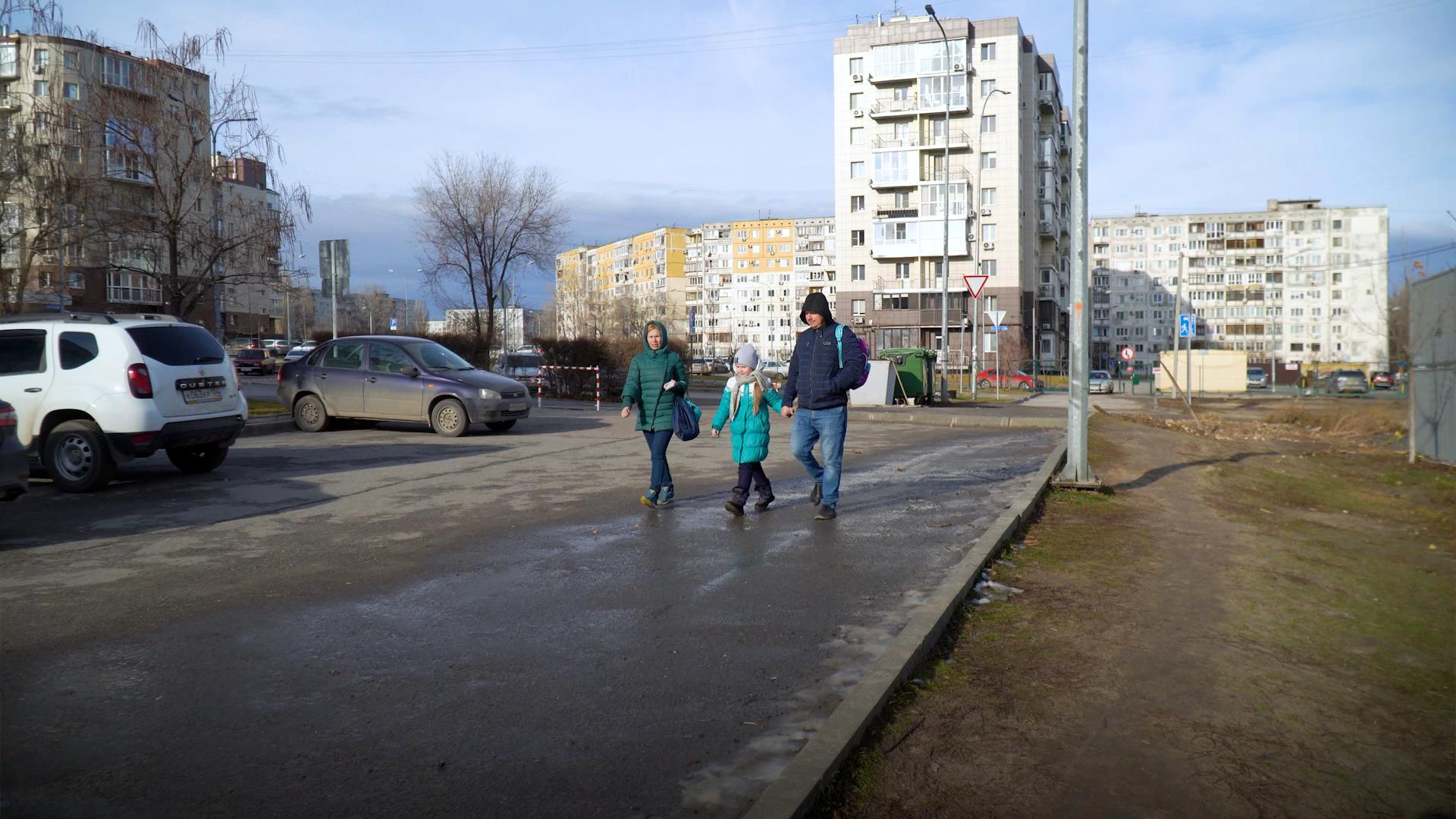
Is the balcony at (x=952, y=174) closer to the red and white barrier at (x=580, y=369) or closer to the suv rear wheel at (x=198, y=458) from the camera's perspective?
the red and white barrier at (x=580, y=369)

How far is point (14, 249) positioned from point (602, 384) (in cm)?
1351

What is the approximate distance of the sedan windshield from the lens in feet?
55.8

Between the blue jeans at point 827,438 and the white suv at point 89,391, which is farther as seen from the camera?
the white suv at point 89,391

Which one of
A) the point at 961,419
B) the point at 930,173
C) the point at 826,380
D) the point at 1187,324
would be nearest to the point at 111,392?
the point at 826,380

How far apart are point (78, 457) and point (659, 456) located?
6.24 m

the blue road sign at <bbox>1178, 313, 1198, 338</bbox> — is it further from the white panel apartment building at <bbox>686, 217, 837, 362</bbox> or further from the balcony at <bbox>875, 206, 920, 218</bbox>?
the white panel apartment building at <bbox>686, 217, 837, 362</bbox>

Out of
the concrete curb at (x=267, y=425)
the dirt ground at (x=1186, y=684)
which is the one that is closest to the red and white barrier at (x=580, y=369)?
the concrete curb at (x=267, y=425)

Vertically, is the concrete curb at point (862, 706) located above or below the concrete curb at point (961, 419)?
below

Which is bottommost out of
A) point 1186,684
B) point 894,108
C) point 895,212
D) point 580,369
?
point 1186,684

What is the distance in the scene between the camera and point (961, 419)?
22.6m

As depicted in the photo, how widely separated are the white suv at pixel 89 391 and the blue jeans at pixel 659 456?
5.33m

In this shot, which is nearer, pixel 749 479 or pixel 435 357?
pixel 749 479

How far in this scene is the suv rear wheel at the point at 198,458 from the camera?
1202 centimetres

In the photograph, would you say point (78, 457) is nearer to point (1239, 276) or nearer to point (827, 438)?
point (827, 438)
